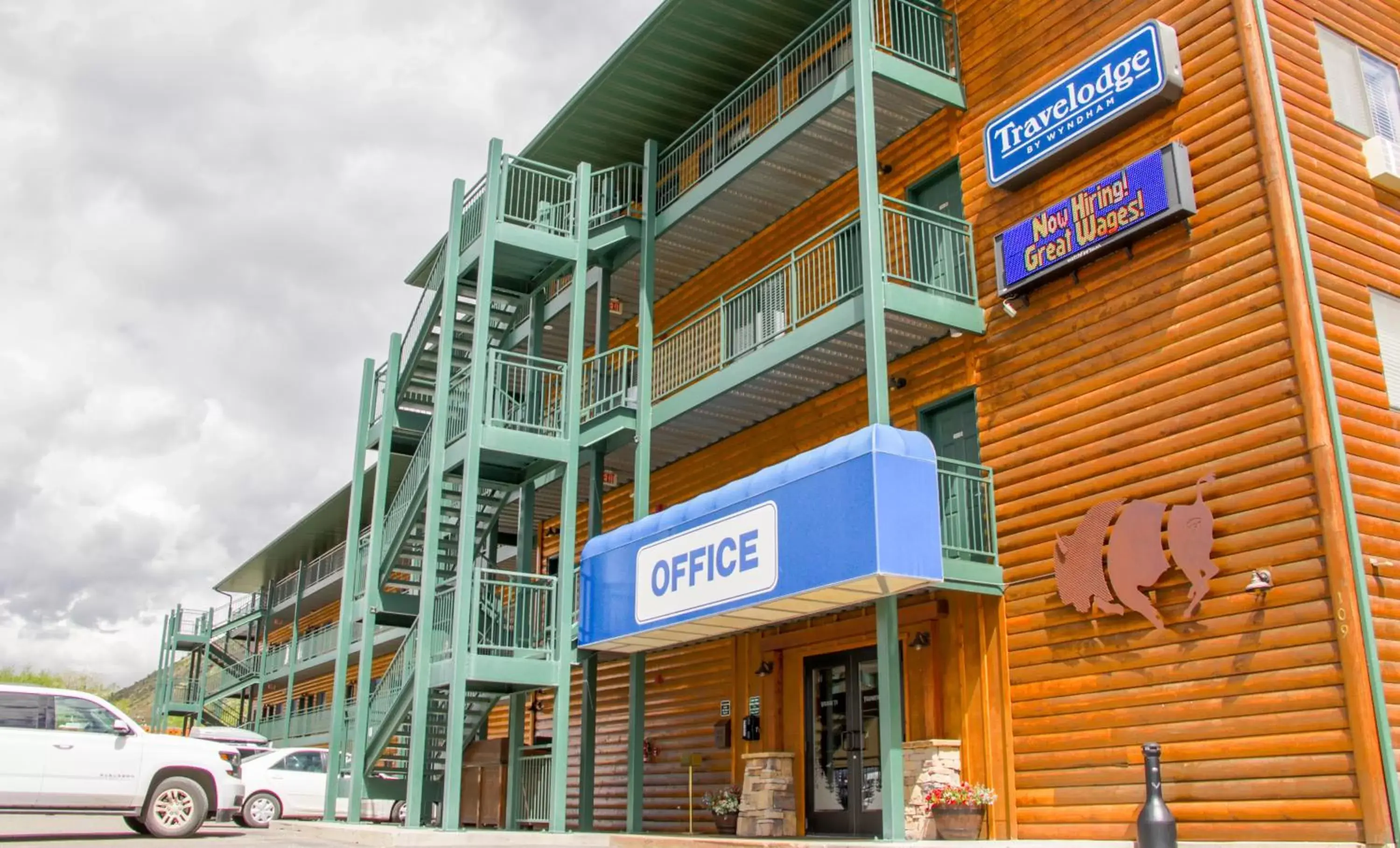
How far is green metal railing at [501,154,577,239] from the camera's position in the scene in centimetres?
1880

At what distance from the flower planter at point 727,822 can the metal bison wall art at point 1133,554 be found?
6.19 m

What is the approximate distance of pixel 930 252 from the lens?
15266mm

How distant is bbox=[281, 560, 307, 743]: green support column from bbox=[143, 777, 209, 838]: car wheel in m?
24.5

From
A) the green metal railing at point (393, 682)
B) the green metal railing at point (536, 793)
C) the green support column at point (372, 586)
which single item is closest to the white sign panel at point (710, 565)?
the green metal railing at point (536, 793)

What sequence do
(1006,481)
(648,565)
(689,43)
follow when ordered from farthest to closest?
(689,43)
(648,565)
(1006,481)

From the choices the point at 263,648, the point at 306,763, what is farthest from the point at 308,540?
the point at 306,763

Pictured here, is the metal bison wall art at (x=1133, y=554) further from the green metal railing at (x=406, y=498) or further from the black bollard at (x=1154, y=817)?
the green metal railing at (x=406, y=498)

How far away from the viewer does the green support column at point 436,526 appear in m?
16.3

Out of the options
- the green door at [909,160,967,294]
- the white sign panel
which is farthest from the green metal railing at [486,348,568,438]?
the green door at [909,160,967,294]

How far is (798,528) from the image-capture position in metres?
12.9

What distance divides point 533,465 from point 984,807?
355 inches

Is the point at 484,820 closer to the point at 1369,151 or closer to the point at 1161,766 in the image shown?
the point at 1161,766

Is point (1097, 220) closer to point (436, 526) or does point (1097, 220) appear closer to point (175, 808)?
point (436, 526)

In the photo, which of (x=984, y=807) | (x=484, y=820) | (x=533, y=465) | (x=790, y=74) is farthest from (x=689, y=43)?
(x=484, y=820)
